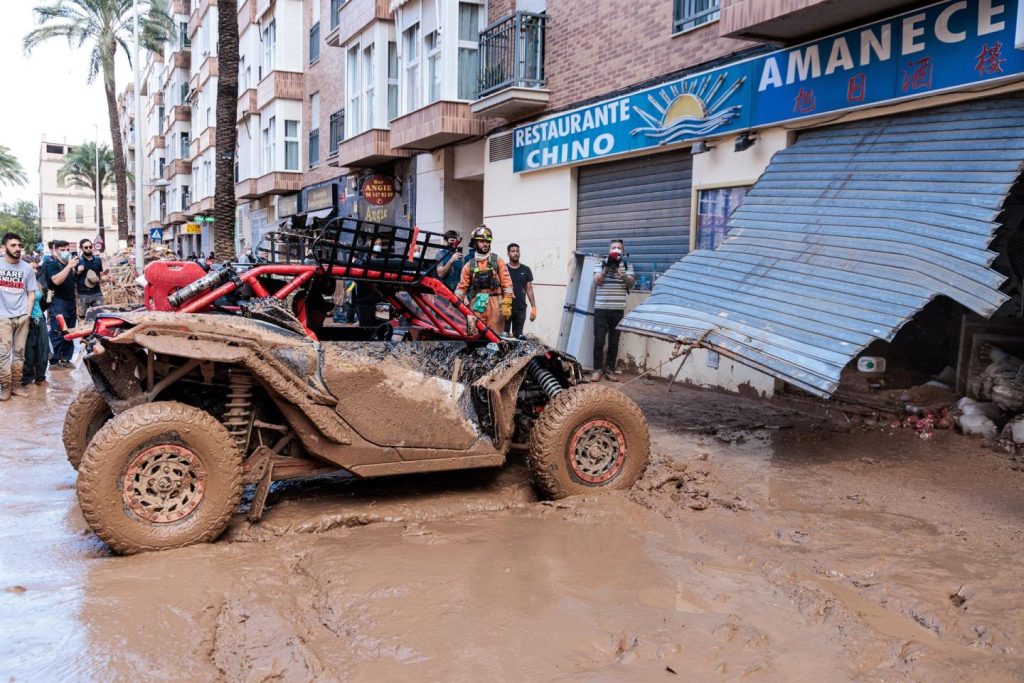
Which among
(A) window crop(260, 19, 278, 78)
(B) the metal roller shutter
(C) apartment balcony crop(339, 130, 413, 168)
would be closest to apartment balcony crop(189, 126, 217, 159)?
(A) window crop(260, 19, 278, 78)

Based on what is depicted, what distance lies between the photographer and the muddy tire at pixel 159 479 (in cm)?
416

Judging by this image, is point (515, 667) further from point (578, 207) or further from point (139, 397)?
point (578, 207)

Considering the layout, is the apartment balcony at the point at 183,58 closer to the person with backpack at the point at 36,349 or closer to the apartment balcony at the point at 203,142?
the apartment balcony at the point at 203,142

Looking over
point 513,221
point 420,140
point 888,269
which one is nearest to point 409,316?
point 888,269

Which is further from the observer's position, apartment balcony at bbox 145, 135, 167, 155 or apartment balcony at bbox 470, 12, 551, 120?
apartment balcony at bbox 145, 135, 167, 155

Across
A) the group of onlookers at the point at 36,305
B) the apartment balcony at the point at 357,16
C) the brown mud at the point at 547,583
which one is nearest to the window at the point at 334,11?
the apartment balcony at the point at 357,16

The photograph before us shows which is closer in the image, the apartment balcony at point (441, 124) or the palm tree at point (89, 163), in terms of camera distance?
the apartment balcony at point (441, 124)

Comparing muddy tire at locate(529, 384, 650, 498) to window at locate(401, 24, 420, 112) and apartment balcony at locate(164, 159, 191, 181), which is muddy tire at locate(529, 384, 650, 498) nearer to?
window at locate(401, 24, 420, 112)

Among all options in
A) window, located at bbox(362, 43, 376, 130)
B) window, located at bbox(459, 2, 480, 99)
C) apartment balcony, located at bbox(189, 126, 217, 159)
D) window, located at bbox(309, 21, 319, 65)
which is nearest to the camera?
window, located at bbox(459, 2, 480, 99)

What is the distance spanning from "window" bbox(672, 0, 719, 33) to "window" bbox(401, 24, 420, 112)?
7988mm

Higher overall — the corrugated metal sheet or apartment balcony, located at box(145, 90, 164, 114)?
apartment balcony, located at box(145, 90, 164, 114)

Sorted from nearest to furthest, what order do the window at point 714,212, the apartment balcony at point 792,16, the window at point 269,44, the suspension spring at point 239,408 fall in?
1. the suspension spring at point 239,408
2. the apartment balcony at point 792,16
3. the window at point 714,212
4. the window at point 269,44

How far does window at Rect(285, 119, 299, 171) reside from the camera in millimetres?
28297

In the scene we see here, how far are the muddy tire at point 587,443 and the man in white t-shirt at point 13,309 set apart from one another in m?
7.03
